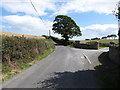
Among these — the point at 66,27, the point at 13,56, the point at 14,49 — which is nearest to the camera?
the point at 13,56

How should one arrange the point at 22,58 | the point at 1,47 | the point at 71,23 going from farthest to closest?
the point at 71,23, the point at 22,58, the point at 1,47

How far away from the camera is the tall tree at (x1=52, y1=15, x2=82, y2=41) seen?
53.9m

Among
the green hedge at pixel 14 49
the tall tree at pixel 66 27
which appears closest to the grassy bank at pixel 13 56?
the green hedge at pixel 14 49

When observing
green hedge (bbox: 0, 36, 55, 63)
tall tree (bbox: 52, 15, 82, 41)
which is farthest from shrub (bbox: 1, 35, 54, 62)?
tall tree (bbox: 52, 15, 82, 41)

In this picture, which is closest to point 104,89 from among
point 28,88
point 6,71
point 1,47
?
point 28,88

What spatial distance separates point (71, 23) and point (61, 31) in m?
5.05

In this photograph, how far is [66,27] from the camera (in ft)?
178

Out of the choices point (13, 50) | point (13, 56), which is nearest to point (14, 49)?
point (13, 50)

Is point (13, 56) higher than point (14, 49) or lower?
lower

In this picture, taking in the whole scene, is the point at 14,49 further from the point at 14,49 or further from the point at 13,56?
the point at 13,56

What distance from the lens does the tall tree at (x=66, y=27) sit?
5394 cm

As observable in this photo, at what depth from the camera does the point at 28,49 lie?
1482 cm

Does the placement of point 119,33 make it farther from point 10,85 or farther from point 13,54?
point 13,54

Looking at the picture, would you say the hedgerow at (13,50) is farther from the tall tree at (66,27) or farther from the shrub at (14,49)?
the tall tree at (66,27)
